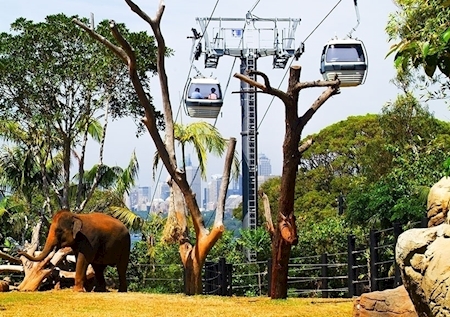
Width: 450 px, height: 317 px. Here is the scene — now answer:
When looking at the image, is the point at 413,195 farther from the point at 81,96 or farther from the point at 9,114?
the point at 9,114

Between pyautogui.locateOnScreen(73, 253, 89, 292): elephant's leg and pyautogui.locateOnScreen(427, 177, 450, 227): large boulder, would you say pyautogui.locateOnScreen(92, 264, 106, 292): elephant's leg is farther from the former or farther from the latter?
pyautogui.locateOnScreen(427, 177, 450, 227): large boulder

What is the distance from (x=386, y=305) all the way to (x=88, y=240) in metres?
8.77

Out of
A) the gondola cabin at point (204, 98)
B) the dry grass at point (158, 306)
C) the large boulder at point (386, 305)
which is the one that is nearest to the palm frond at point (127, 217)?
the gondola cabin at point (204, 98)

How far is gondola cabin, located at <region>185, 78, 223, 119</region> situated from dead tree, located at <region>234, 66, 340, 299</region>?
5.10 meters

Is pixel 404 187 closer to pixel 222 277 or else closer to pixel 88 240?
pixel 222 277

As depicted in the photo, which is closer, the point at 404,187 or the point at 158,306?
the point at 158,306

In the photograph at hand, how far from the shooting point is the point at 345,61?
1533 cm

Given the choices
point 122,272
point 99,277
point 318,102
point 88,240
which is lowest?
point 99,277

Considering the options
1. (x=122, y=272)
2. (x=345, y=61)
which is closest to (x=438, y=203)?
(x=345, y=61)

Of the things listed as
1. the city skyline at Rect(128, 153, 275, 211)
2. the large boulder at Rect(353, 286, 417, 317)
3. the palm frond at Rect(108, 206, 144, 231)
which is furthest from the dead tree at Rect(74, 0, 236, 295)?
the palm frond at Rect(108, 206, 144, 231)

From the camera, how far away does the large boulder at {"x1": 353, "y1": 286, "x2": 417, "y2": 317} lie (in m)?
8.42

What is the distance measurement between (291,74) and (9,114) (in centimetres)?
1541

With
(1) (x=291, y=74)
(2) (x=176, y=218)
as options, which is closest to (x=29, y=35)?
(2) (x=176, y=218)

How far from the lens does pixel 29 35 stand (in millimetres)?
24562
